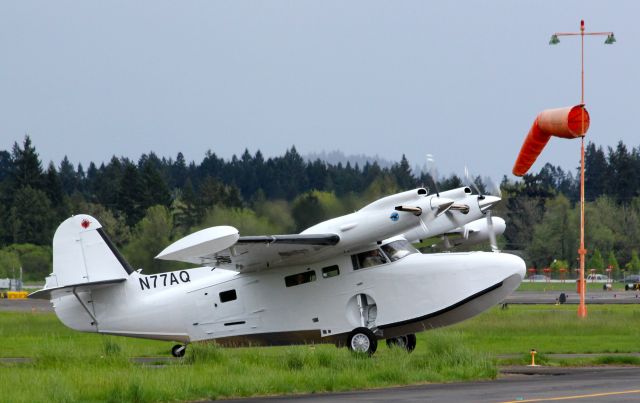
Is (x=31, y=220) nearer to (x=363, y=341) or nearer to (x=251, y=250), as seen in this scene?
(x=251, y=250)

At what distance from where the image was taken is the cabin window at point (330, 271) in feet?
86.0

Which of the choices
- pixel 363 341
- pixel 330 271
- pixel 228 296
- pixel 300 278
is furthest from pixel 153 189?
pixel 363 341

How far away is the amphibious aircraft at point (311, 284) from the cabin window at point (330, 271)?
0.07 ft

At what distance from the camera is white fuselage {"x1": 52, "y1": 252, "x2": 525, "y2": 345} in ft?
83.5

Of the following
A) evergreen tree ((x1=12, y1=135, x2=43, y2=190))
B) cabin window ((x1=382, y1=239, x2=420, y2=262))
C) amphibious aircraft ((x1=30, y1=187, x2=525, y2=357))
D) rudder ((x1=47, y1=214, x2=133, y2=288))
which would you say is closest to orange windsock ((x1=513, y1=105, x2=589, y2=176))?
amphibious aircraft ((x1=30, y1=187, x2=525, y2=357))

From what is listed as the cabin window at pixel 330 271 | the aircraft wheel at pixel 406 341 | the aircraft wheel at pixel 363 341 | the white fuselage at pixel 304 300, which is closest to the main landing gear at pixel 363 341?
the aircraft wheel at pixel 363 341

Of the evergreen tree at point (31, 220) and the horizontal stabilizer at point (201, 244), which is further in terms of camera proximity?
the evergreen tree at point (31, 220)

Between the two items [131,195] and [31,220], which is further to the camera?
[131,195]

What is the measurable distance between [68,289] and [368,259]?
7023 millimetres

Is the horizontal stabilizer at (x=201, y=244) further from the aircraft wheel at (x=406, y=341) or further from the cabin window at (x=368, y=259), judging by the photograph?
the aircraft wheel at (x=406, y=341)

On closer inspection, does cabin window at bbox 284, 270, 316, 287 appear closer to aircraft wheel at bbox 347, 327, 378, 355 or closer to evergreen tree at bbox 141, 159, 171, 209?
aircraft wheel at bbox 347, 327, 378, 355

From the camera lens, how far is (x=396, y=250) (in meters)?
26.2

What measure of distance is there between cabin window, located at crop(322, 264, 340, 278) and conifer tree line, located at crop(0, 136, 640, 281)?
2.95 metres

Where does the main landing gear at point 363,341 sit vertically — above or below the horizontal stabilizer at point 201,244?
below
